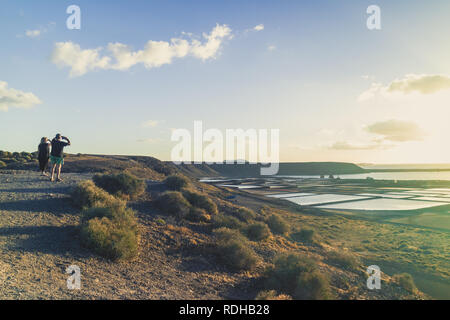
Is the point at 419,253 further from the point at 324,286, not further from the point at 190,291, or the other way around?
the point at 190,291

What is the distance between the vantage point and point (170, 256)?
10.0 m

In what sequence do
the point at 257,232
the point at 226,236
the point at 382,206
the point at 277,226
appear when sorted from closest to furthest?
1. the point at 226,236
2. the point at 257,232
3. the point at 277,226
4. the point at 382,206

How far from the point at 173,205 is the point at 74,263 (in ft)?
24.5

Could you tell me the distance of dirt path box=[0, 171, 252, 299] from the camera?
6359 mm

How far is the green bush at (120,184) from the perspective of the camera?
1570cm

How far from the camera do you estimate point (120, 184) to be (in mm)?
15906

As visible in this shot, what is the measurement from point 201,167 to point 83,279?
155490 millimetres

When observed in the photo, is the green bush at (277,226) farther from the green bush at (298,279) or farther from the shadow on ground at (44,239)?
the shadow on ground at (44,239)

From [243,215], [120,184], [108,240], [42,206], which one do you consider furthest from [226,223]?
[42,206]

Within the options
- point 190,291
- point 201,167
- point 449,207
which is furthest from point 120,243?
point 201,167

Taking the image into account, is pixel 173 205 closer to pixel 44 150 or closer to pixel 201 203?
pixel 201 203

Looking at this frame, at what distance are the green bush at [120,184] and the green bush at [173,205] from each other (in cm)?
149

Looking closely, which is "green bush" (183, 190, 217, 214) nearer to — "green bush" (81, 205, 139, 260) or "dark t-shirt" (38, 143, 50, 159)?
"green bush" (81, 205, 139, 260)
